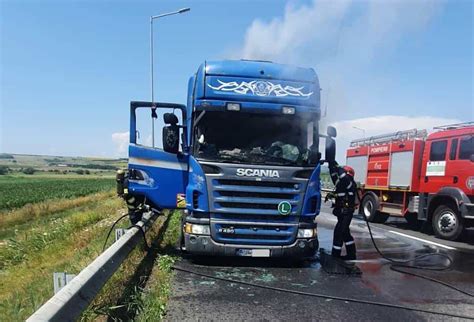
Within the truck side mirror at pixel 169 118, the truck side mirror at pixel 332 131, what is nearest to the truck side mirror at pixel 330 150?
the truck side mirror at pixel 332 131

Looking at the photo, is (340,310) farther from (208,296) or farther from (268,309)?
(208,296)

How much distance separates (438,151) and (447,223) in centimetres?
202

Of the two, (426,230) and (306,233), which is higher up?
(306,233)

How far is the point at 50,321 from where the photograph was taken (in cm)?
320

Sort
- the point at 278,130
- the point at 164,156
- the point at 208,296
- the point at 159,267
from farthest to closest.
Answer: the point at 164,156
the point at 278,130
the point at 159,267
the point at 208,296

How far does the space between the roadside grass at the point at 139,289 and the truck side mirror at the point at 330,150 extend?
10.6 ft

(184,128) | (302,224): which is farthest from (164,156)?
(302,224)

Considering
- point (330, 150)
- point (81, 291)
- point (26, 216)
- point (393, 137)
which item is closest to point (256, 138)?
point (330, 150)

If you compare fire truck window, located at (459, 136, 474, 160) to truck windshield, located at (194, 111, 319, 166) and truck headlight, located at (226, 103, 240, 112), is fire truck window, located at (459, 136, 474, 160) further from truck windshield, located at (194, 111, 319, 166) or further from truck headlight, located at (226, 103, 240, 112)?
truck headlight, located at (226, 103, 240, 112)

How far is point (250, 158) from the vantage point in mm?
7137

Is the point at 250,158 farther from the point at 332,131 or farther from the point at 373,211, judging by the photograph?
the point at 373,211

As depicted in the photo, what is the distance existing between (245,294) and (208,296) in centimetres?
48

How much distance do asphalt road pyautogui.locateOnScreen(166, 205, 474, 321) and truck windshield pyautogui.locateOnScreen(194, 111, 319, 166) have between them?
1.77 m

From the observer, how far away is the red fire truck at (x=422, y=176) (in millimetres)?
11147
